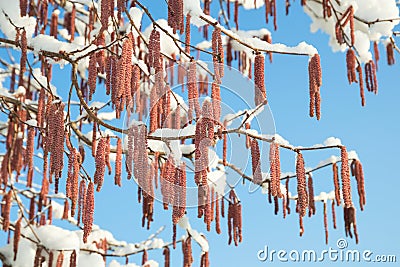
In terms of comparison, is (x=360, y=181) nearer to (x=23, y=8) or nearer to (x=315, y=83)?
(x=315, y=83)

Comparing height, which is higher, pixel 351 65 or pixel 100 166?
pixel 351 65

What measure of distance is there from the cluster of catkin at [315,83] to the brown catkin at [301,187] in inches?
6.9

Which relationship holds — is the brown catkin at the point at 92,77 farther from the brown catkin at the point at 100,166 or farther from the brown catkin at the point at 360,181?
the brown catkin at the point at 360,181

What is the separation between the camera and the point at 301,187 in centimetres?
195

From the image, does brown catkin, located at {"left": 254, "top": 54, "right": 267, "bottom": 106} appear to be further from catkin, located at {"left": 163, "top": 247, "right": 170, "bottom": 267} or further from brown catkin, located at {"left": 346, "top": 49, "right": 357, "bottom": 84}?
catkin, located at {"left": 163, "top": 247, "right": 170, "bottom": 267}

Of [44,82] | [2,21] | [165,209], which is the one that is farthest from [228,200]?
[2,21]

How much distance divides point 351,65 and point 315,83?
101 centimetres

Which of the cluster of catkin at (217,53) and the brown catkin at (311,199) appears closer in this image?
the cluster of catkin at (217,53)

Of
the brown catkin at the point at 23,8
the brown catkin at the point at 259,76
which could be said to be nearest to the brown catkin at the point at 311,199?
the brown catkin at the point at 259,76

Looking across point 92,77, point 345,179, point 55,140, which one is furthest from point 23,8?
point 345,179

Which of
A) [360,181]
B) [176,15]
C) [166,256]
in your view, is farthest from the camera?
[166,256]

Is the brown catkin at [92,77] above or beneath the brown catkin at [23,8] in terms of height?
beneath

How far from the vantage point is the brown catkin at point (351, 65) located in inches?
115

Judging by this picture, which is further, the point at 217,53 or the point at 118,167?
the point at 118,167
